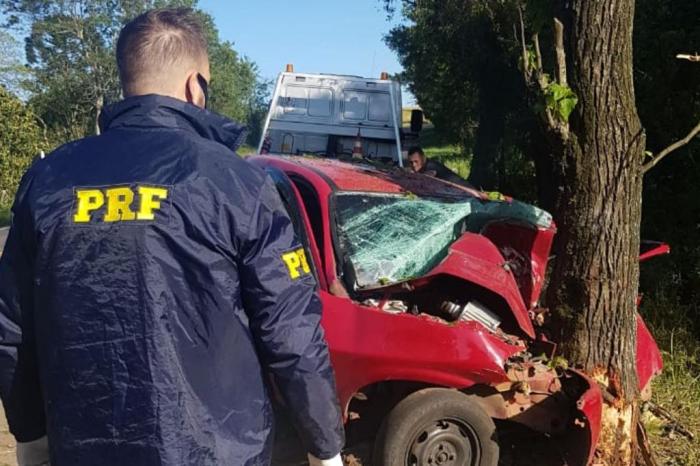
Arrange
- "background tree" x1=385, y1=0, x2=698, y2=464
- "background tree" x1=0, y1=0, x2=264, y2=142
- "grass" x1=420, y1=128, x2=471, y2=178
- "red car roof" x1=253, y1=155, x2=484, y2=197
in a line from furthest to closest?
1. "background tree" x1=0, y1=0, x2=264, y2=142
2. "grass" x1=420, y1=128, x2=471, y2=178
3. "red car roof" x1=253, y1=155, x2=484, y2=197
4. "background tree" x1=385, y1=0, x2=698, y2=464

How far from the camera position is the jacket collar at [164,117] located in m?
1.73

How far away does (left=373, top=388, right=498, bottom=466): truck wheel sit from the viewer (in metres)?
3.58

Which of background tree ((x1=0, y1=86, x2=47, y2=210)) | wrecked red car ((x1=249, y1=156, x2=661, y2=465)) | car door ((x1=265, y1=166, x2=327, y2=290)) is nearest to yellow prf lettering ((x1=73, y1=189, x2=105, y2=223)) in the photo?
car door ((x1=265, y1=166, x2=327, y2=290))

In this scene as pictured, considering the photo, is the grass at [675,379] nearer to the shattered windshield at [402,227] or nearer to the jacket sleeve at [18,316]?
the shattered windshield at [402,227]

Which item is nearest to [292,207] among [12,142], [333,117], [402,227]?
[402,227]

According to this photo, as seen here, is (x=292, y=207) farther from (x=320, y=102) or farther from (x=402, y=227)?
(x=320, y=102)

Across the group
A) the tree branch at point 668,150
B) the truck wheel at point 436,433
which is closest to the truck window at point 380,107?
the tree branch at point 668,150

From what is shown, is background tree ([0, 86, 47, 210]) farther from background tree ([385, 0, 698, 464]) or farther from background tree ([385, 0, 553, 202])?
background tree ([385, 0, 698, 464])

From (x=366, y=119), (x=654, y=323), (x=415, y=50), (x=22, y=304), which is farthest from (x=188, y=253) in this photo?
(x=415, y=50)

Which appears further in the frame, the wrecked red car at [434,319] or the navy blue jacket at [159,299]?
the wrecked red car at [434,319]

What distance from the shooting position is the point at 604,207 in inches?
155

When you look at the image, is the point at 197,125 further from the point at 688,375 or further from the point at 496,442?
the point at 688,375

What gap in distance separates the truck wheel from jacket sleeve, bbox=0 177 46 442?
2.10 metres

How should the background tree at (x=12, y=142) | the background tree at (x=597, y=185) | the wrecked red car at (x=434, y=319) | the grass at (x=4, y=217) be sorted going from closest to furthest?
the wrecked red car at (x=434, y=319) < the background tree at (x=597, y=185) < the grass at (x=4, y=217) < the background tree at (x=12, y=142)
